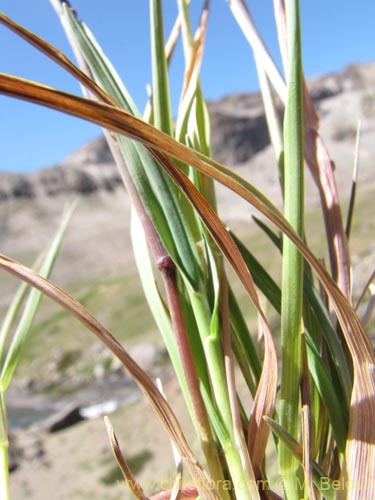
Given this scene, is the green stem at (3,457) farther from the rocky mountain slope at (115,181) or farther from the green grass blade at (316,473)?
the rocky mountain slope at (115,181)

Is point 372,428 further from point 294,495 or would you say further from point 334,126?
point 334,126

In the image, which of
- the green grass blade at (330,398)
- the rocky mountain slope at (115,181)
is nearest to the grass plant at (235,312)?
the green grass blade at (330,398)

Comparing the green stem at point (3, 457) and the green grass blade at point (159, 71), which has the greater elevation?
the green grass blade at point (159, 71)

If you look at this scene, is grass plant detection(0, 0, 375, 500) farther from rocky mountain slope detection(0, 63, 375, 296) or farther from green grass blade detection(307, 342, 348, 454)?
rocky mountain slope detection(0, 63, 375, 296)

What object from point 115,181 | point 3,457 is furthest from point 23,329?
point 115,181

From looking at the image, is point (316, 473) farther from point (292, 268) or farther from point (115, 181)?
point (115, 181)

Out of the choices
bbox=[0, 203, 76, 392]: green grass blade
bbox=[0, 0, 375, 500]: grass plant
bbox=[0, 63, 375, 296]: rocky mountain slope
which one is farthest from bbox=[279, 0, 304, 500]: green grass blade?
bbox=[0, 63, 375, 296]: rocky mountain slope
